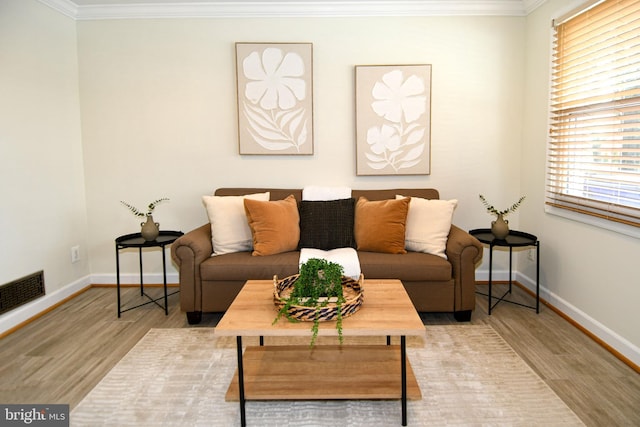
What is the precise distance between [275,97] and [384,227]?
156cm

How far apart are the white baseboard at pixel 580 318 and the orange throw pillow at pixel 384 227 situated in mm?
1232

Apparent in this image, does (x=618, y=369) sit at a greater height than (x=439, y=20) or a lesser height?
lesser

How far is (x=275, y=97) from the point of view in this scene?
4039 mm

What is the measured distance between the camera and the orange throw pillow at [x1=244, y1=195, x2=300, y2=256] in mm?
3408

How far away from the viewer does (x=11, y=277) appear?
10.7 ft

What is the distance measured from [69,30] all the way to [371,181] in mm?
2974

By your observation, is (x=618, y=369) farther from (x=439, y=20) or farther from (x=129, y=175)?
(x=129, y=175)

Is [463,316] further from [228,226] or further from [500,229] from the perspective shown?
[228,226]

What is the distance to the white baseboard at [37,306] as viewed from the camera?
318 centimetres

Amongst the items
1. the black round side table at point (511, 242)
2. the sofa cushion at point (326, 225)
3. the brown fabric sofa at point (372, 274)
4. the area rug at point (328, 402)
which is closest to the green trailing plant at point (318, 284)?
the area rug at point (328, 402)

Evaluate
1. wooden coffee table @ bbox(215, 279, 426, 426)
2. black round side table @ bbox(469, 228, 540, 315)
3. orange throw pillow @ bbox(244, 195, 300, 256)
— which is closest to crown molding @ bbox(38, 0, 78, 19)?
orange throw pillow @ bbox(244, 195, 300, 256)

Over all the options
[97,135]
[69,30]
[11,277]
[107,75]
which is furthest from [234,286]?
[69,30]

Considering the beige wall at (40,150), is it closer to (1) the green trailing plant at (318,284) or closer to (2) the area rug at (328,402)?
(2) the area rug at (328,402)

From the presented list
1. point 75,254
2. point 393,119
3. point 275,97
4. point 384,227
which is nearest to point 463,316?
point 384,227
